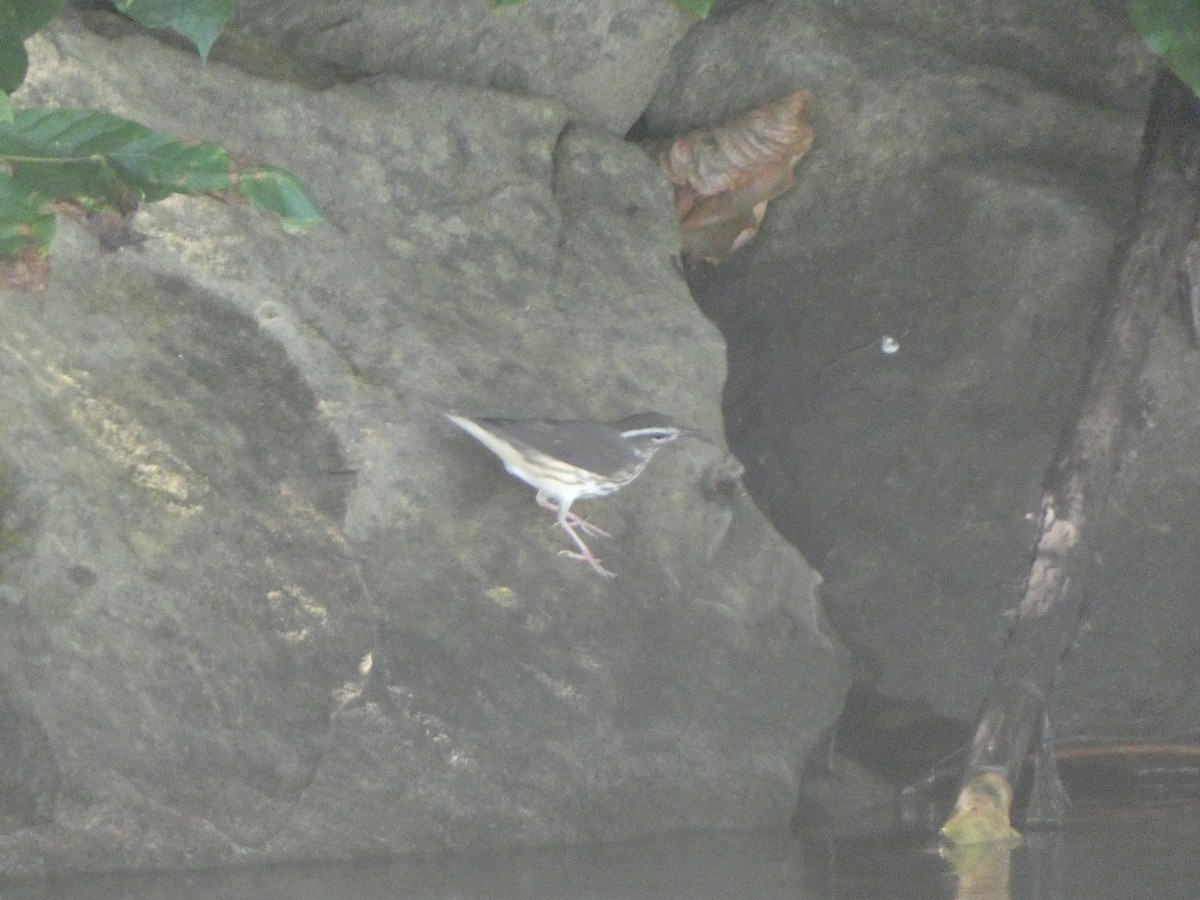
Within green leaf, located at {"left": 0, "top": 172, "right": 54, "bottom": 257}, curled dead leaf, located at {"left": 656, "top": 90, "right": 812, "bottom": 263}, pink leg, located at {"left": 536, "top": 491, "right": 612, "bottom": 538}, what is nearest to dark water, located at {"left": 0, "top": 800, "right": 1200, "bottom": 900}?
pink leg, located at {"left": 536, "top": 491, "right": 612, "bottom": 538}

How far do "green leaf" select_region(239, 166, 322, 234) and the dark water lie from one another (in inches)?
97.6

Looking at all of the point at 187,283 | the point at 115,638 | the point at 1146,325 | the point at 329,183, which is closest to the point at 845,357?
the point at 1146,325

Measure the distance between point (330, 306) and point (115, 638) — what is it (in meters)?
1.16

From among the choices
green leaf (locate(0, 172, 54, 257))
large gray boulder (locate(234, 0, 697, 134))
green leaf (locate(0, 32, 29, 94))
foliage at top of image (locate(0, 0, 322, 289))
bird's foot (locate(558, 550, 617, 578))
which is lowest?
bird's foot (locate(558, 550, 617, 578))

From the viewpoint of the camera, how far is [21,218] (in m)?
1.81

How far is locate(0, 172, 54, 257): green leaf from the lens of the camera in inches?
70.6

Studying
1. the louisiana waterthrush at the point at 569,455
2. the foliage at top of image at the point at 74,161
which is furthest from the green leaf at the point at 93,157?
the louisiana waterthrush at the point at 569,455

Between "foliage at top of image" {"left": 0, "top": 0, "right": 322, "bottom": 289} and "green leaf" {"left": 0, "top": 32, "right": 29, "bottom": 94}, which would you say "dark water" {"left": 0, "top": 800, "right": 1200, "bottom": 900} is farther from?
"green leaf" {"left": 0, "top": 32, "right": 29, "bottom": 94}

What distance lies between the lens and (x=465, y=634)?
4.54 meters

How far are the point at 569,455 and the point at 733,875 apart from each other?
1252mm

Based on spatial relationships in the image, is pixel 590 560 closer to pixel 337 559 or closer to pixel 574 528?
pixel 574 528

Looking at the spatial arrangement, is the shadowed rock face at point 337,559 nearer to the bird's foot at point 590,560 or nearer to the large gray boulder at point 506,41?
the bird's foot at point 590,560

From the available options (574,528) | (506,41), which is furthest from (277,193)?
(506,41)

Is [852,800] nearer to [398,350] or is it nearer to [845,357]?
[845,357]
